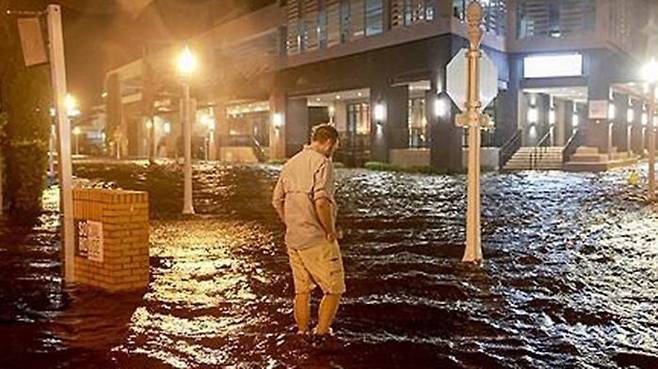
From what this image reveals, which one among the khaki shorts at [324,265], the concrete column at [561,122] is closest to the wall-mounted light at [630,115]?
the concrete column at [561,122]

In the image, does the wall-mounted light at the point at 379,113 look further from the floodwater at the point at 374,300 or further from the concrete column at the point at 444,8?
the floodwater at the point at 374,300

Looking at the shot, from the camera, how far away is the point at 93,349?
6.33m

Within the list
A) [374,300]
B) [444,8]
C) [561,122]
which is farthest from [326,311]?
[561,122]

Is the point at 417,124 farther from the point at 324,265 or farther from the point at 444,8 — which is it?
the point at 324,265

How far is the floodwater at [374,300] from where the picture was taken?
625 cm

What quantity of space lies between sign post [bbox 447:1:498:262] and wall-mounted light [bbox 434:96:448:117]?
2434 cm

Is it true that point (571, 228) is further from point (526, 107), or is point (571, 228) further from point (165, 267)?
point (526, 107)

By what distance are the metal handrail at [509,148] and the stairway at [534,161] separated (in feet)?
0.67

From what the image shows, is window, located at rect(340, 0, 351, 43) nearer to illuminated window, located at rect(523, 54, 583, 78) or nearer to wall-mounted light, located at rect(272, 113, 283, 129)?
wall-mounted light, located at rect(272, 113, 283, 129)

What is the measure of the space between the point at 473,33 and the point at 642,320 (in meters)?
4.66

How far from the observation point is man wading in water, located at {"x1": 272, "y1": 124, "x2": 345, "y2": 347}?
6324 millimetres

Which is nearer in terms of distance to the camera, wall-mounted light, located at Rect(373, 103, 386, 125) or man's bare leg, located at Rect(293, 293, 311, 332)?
man's bare leg, located at Rect(293, 293, 311, 332)

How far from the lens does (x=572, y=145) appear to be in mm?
40625

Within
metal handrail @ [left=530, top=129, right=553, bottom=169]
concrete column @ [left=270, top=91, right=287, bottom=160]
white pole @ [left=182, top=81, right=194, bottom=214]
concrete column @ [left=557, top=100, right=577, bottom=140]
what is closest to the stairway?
metal handrail @ [left=530, top=129, right=553, bottom=169]
